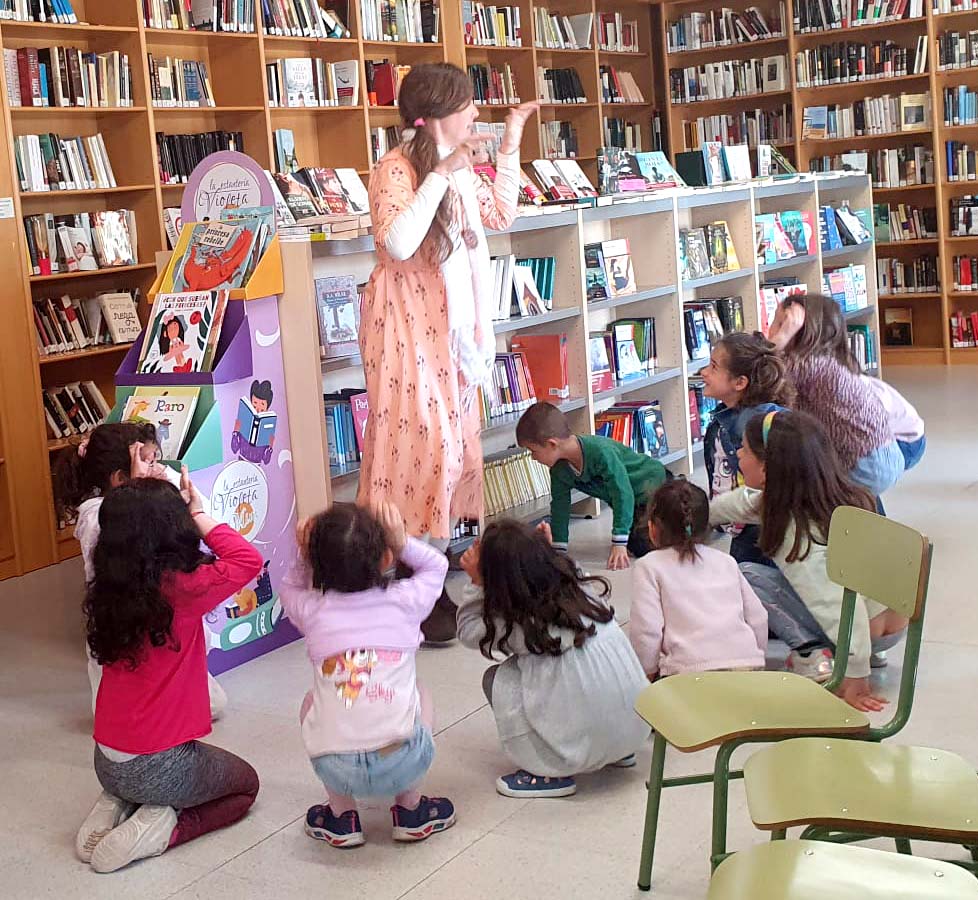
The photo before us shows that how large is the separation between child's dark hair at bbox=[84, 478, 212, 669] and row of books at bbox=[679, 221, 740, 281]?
3.74 m

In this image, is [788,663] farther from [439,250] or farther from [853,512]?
[439,250]

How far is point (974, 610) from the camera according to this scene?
13.3 feet

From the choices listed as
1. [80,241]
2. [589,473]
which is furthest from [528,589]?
[80,241]

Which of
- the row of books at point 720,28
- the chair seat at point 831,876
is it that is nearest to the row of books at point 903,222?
the row of books at point 720,28

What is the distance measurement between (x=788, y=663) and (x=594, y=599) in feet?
2.84

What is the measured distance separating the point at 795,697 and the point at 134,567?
135cm

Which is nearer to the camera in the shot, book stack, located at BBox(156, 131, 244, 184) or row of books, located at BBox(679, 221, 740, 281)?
row of books, located at BBox(679, 221, 740, 281)

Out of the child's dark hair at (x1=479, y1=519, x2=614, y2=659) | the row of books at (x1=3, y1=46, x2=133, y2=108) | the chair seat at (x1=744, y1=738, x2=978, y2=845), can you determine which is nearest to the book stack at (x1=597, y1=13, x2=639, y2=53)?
the row of books at (x1=3, y1=46, x2=133, y2=108)

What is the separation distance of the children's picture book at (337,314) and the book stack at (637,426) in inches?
60.1

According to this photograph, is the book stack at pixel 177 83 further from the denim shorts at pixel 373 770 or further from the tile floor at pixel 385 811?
the denim shorts at pixel 373 770

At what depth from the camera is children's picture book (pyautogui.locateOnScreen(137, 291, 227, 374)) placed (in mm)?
3922

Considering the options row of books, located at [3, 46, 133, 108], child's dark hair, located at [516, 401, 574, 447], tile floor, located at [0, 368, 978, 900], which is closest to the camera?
tile floor, located at [0, 368, 978, 900]

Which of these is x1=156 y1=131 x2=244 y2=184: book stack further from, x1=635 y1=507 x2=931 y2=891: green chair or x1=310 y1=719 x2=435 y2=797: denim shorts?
x1=635 y1=507 x2=931 y2=891: green chair

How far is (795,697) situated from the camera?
2367 millimetres
